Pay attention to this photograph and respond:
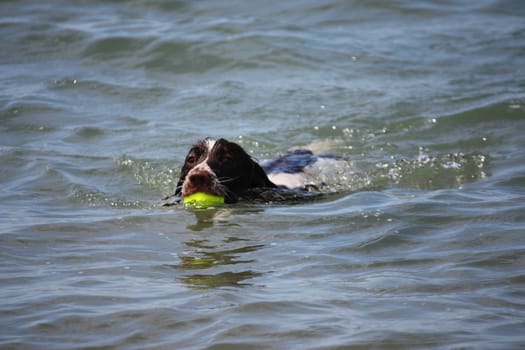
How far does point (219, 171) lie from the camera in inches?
289

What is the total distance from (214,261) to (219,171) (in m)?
1.76

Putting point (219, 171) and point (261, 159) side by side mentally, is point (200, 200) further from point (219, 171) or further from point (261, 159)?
point (261, 159)

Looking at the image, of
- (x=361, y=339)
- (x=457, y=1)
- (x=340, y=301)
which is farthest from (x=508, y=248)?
(x=457, y=1)

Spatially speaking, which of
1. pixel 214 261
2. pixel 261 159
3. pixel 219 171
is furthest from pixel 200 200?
pixel 261 159

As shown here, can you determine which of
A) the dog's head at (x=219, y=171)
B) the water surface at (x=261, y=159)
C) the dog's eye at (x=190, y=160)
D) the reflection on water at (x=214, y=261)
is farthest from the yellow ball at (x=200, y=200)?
the reflection on water at (x=214, y=261)

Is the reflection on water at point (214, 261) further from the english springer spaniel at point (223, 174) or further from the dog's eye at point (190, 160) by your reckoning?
the dog's eye at point (190, 160)

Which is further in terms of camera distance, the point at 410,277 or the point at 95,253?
the point at 95,253

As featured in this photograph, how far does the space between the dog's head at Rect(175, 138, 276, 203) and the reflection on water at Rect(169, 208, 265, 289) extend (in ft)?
1.76

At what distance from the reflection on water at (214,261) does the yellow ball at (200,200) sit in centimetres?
46

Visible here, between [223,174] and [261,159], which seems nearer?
[223,174]

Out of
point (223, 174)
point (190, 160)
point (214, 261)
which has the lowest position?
point (214, 261)

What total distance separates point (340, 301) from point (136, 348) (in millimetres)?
1115

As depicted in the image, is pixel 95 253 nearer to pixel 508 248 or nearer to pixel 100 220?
pixel 100 220

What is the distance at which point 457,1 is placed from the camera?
15289 mm
